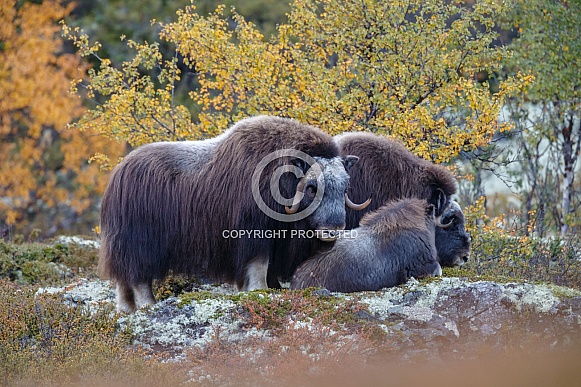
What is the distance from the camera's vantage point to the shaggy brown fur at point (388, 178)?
6336 millimetres

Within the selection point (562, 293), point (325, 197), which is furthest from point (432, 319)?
point (325, 197)

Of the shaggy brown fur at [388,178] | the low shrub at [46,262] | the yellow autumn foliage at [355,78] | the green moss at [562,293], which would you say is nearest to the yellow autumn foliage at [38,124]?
the low shrub at [46,262]

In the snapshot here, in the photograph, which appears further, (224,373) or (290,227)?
(290,227)

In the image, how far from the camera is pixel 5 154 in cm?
1416

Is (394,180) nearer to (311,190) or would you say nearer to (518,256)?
(311,190)

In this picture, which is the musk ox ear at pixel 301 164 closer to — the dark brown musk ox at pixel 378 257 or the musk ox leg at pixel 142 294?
the dark brown musk ox at pixel 378 257

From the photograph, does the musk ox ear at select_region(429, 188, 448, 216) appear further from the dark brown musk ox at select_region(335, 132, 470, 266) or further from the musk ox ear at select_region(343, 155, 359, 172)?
the musk ox ear at select_region(343, 155, 359, 172)

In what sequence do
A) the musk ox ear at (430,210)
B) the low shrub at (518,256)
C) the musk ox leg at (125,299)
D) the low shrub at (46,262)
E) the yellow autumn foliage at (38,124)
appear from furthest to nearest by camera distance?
the yellow autumn foliage at (38,124)
the low shrub at (46,262)
the low shrub at (518,256)
the musk ox ear at (430,210)
the musk ox leg at (125,299)

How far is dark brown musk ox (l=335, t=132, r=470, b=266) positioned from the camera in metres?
6.34

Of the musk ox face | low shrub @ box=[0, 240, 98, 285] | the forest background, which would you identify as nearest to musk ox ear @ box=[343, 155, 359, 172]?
the musk ox face

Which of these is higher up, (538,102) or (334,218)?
(538,102)

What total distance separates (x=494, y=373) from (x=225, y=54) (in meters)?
4.62

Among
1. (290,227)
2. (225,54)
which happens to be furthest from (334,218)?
(225,54)

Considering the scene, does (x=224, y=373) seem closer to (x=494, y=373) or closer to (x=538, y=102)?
(x=494, y=373)
